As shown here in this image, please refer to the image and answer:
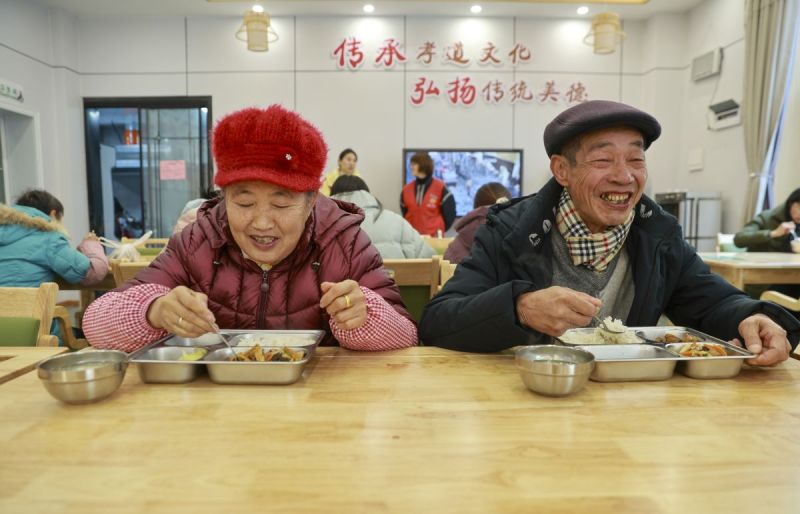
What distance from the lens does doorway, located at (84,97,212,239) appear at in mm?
6844

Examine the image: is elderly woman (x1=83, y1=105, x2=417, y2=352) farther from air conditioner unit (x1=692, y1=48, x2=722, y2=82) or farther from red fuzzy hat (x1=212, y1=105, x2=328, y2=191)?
air conditioner unit (x1=692, y1=48, x2=722, y2=82)

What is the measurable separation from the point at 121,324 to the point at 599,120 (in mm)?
1378

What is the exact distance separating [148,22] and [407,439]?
755 centimetres

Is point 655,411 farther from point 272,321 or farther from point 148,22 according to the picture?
point 148,22

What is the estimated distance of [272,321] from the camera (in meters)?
1.54

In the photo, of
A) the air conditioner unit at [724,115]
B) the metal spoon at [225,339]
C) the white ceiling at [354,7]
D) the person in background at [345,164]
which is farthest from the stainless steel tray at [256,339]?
the air conditioner unit at [724,115]

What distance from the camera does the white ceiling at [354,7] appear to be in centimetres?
622

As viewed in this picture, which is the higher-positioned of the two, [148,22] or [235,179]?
[148,22]

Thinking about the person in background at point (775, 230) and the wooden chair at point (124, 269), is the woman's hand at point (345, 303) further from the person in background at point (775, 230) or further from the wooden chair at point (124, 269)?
the person in background at point (775, 230)

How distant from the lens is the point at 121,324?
1.31 meters

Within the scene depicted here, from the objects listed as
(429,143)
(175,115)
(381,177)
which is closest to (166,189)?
(175,115)

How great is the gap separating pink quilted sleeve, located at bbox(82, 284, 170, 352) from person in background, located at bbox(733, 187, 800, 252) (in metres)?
4.91

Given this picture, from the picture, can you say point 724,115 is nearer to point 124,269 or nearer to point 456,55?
point 456,55

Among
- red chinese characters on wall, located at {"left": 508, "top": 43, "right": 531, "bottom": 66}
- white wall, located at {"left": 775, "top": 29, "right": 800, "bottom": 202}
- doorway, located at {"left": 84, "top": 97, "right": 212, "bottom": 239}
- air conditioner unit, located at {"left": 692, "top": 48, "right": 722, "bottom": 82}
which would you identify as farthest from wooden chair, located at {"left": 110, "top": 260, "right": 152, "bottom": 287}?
air conditioner unit, located at {"left": 692, "top": 48, "right": 722, "bottom": 82}
